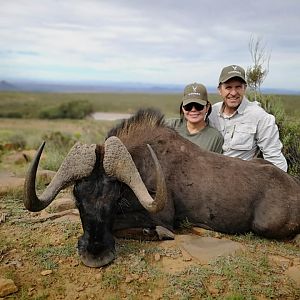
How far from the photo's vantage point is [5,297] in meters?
3.87

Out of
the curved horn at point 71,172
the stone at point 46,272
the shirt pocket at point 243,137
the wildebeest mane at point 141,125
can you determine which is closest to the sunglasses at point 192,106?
the shirt pocket at point 243,137

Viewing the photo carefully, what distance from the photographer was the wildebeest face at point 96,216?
4387mm

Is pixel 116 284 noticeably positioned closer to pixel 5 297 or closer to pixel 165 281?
pixel 165 281

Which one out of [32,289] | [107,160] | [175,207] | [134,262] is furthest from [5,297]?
[175,207]

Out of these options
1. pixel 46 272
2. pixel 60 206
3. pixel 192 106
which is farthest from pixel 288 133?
pixel 46 272

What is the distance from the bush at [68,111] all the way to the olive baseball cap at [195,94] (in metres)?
46.4

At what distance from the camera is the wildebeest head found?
173 inches

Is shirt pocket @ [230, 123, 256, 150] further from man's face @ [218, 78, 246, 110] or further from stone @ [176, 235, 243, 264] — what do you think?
stone @ [176, 235, 243, 264]

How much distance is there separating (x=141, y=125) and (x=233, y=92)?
176 centimetres

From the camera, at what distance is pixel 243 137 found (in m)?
6.64

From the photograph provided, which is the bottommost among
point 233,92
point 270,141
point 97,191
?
point 97,191

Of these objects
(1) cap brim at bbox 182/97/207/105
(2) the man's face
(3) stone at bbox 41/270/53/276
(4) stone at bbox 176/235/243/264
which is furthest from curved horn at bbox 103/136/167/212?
(2) the man's face

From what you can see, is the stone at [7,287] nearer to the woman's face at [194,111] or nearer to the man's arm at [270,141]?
the woman's face at [194,111]

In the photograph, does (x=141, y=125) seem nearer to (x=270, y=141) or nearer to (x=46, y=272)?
(x=270, y=141)
